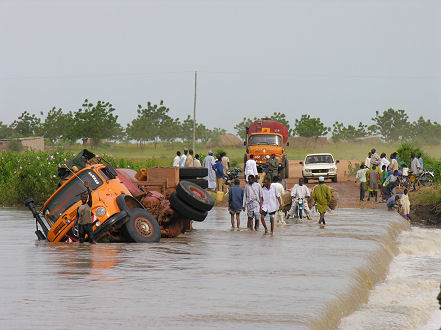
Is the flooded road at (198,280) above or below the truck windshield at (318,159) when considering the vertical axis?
below

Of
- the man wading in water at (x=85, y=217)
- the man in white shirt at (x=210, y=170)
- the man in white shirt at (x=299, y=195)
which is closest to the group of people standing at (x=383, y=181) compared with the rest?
the man in white shirt at (x=299, y=195)

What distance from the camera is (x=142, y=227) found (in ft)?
61.6

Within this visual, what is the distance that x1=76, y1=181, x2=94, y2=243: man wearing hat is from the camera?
1733cm

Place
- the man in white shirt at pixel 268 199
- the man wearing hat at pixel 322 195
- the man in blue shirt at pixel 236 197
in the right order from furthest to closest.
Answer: the man wearing hat at pixel 322 195
the man in blue shirt at pixel 236 197
the man in white shirt at pixel 268 199

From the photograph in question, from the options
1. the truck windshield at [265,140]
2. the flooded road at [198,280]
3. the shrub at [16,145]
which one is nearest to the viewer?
the flooded road at [198,280]

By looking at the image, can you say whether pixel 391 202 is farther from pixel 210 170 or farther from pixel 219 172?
pixel 210 170

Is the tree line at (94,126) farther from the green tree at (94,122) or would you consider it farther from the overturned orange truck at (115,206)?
the overturned orange truck at (115,206)

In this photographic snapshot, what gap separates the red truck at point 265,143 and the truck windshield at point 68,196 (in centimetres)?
2169

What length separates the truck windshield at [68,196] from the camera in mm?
18188

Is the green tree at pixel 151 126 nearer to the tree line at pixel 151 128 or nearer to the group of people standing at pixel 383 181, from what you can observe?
the tree line at pixel 151 128

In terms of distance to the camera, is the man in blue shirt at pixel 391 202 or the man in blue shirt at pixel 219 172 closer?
the man in blue shirt at pixel 391 202

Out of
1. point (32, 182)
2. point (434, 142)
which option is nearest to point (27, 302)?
point (32, 182)

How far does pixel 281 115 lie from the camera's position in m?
144

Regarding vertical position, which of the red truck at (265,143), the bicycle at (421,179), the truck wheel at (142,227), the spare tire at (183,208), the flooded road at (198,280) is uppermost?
the red truck at (265,143)
